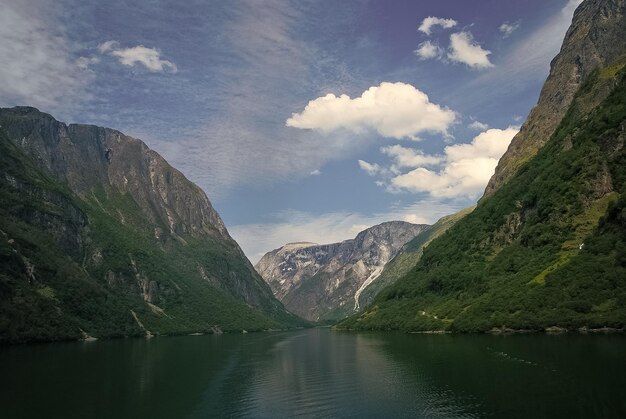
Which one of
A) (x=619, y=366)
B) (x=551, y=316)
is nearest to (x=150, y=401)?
(x=619, y=366)

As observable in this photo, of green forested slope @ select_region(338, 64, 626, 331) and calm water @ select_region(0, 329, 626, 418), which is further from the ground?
green forested slope @ select_region(338, 64, 626, 331)

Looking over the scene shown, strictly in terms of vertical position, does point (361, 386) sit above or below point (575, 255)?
below

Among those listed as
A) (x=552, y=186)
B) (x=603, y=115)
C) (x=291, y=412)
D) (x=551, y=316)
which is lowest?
(x=291, y=412)

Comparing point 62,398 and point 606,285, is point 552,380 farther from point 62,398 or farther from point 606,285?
point 606,285

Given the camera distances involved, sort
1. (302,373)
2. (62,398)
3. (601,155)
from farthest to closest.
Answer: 1. (601,155)
2. (302,373)
3. (62,398)

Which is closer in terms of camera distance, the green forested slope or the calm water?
the calm water

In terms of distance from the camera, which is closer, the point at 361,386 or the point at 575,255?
the point at 361,386

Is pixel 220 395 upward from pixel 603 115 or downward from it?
downward

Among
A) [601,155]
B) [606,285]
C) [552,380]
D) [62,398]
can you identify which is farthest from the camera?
[601,155]
